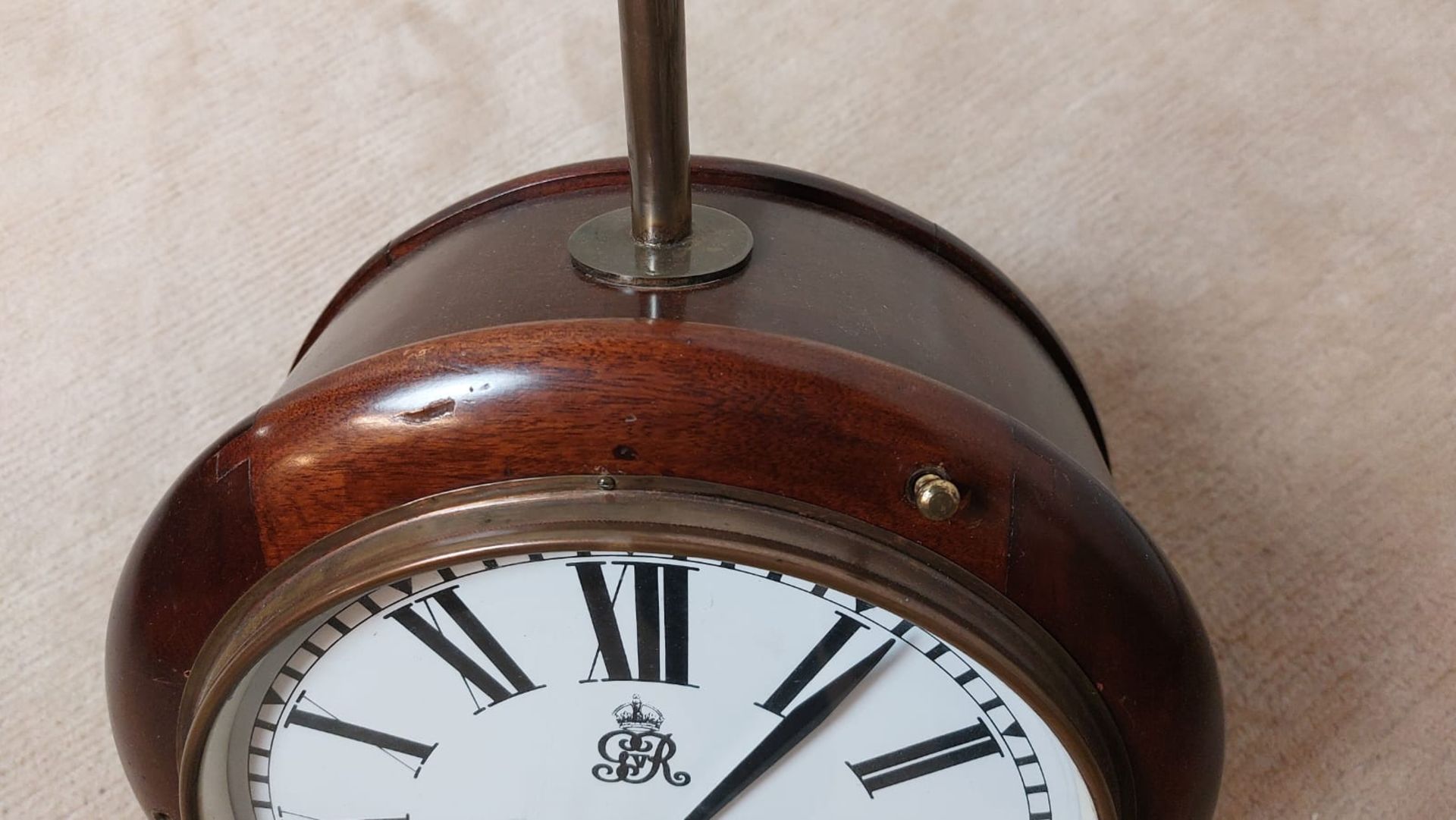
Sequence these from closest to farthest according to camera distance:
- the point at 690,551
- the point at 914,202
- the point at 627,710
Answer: the point at 690,551, the point at 627,710, the point at 914,202

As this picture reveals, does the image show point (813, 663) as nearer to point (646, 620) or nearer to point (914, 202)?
point (646, 620)

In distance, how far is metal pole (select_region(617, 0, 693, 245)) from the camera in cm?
79

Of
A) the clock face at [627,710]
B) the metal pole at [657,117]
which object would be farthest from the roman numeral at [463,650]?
the metal pole at [657,117]

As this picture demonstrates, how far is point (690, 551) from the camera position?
2.37 feet

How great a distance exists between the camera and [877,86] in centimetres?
133

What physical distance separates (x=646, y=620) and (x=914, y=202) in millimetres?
631

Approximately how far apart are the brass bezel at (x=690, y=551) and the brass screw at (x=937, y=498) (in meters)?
0.03

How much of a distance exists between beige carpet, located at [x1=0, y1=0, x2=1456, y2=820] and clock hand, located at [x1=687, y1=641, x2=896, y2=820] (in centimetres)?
46

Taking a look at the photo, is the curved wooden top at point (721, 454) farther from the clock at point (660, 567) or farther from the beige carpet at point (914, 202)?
the beige carpet at point (914, 202)

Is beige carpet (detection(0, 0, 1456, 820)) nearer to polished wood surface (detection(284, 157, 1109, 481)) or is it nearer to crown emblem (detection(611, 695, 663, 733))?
polished wood surface (detection(284, 157, 1109, 481))

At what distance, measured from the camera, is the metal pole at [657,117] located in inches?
31.0

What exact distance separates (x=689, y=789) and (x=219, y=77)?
82 cm

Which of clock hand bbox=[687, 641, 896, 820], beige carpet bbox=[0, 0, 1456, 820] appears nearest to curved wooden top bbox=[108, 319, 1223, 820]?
clock hand bbox=[687, 641, 896, 820]

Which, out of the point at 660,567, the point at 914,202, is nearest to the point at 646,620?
the point at 660,567
